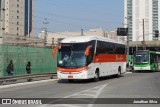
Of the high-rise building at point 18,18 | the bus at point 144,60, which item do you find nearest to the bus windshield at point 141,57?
the bus at point 144,60

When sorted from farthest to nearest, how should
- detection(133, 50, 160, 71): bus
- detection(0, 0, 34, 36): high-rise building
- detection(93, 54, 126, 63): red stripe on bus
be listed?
detection(0, 0, 34, 36): high-rise building < detection(133, 50, 160, 71): bus < detection(93, 54, 126, 63): red stripe on bus

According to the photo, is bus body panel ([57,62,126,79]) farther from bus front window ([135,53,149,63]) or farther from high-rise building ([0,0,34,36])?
high-rise building ([0,0,34,36])

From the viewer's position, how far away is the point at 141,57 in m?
50.0

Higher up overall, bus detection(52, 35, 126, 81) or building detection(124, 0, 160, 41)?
building detection(124, 0, 160, 41)

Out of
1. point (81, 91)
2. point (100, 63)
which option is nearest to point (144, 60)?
point (100, 63)

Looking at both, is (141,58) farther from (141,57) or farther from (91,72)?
(91,72)

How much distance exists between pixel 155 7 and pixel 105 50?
82.9 meters

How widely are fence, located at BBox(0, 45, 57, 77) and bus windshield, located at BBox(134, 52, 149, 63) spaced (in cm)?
1556

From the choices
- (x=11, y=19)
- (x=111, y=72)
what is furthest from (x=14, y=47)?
(x=11, y=19)

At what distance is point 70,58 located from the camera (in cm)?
2683

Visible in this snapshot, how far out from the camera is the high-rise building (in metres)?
142

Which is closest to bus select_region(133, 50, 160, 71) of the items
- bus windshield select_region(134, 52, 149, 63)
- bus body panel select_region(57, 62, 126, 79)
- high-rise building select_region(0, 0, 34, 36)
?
bus windshield select_region(134, 52, 149, 63)

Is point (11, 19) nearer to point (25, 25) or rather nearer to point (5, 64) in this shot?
point (25, 25)

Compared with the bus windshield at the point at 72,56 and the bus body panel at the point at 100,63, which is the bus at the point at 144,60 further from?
the bus windshield at the point at 72,56
